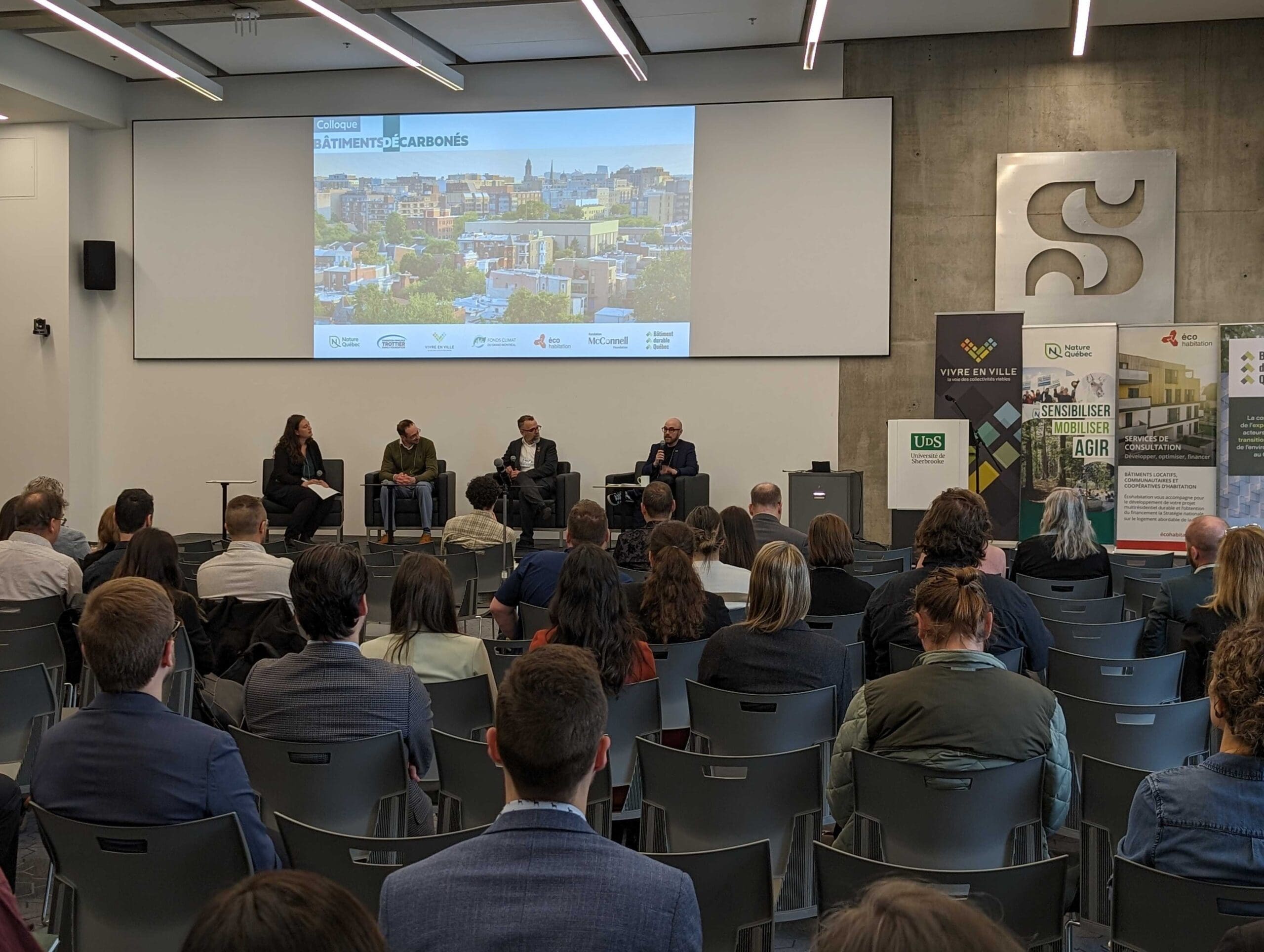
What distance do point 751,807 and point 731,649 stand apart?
2.94 feet

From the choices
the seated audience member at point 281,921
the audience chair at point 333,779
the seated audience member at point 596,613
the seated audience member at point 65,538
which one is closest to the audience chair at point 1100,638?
the seated audience member at point 596,613

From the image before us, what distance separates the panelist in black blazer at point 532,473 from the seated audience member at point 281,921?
983cm

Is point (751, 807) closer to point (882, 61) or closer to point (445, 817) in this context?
point (445, 817)

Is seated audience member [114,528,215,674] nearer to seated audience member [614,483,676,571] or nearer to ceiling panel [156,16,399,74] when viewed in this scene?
seated audience member [614,483,676,571]

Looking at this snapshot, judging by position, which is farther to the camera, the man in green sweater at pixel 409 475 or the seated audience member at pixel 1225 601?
the man in green sweater at pixel 409 475

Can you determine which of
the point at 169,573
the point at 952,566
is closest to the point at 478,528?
the point at 169,573

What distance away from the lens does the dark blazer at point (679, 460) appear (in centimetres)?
1087

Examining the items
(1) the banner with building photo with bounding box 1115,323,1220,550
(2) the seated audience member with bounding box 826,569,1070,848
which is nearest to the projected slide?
(1) the banner with building photo with bounding box 1115,323,1220,550

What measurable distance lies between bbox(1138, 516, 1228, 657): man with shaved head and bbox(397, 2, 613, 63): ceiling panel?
7391 mm

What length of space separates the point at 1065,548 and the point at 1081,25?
5080 mm

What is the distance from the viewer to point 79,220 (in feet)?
40.3

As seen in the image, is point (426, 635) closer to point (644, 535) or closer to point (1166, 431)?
point (644, 535)

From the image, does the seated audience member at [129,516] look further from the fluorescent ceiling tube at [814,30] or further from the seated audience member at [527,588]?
the fluorescent ceiling tube at [814,30]

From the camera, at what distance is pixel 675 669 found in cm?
419
